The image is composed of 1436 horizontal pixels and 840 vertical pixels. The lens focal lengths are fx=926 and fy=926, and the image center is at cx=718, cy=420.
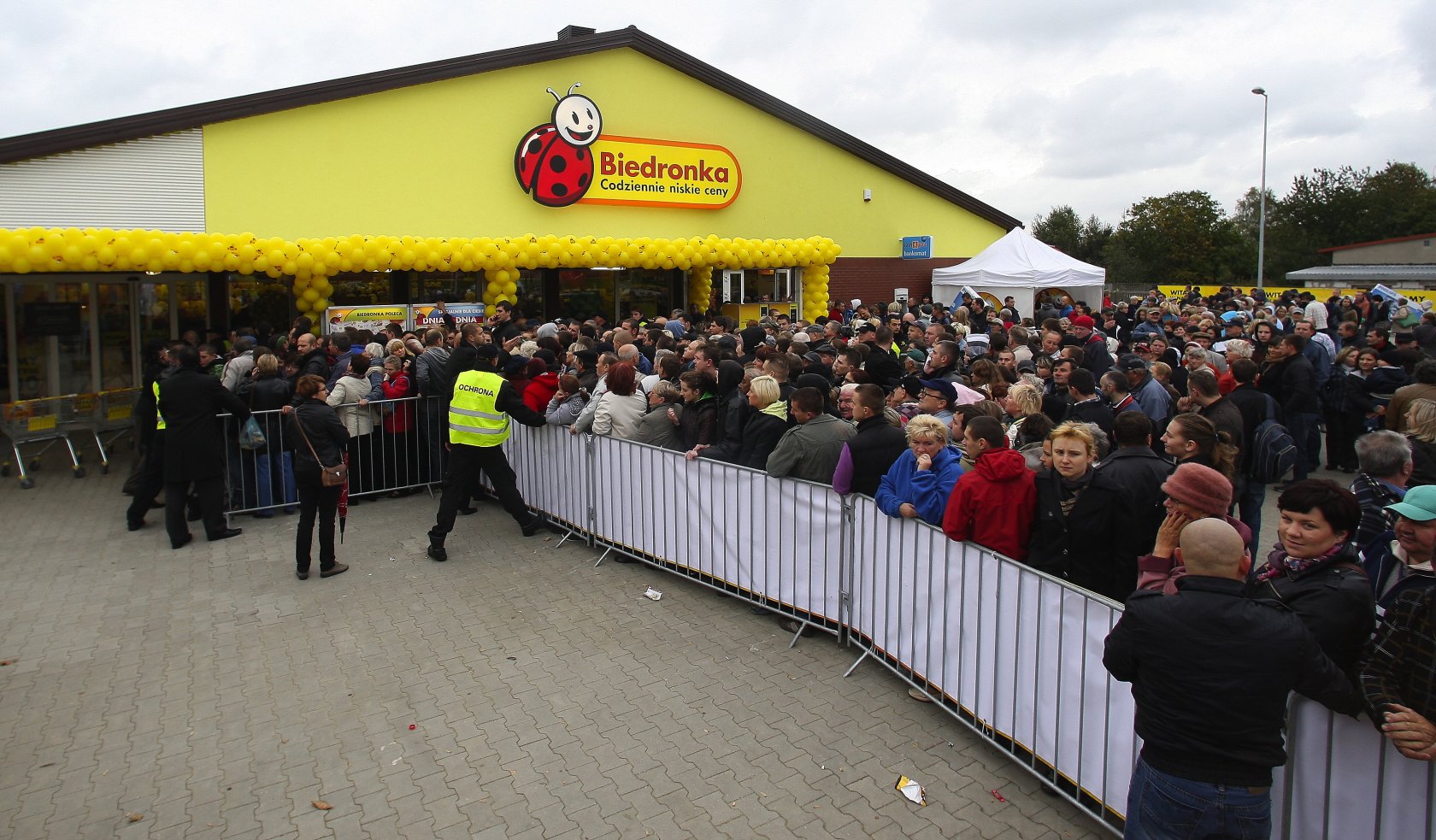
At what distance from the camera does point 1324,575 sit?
334 centimetres

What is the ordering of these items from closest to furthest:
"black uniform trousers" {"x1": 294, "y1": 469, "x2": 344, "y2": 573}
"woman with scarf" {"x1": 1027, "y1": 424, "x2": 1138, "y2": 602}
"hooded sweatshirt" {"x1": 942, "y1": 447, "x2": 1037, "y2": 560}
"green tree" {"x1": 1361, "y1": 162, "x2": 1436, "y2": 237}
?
"woman with scarf" {"x1": 1027, "y1": 424, "x2": 1138, "y2": 602}
"hooded sweatshirt" {"x1": 942, "y1": 447, "x2": 1037, "y2": 560}
"black uniform trousers" {"x1": 294, "y1": 469, "x2": 344, "y2": 573}
"green tree" {"x1": 1361, "y1": 162, "x2": 1436, "y2": 237}

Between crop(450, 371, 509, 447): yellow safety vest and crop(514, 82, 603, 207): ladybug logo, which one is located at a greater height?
crop(514, 82, 603, 207): ladybug logo

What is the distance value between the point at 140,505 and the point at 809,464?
701 centimetres

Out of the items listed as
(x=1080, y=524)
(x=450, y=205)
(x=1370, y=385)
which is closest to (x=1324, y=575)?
(x=1080, y=524)

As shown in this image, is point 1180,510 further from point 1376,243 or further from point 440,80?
point 1376,243

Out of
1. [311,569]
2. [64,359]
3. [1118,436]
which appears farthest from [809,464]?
[64,359]

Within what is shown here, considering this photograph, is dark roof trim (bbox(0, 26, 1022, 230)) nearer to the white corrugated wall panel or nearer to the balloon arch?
the white corrugated wall panel

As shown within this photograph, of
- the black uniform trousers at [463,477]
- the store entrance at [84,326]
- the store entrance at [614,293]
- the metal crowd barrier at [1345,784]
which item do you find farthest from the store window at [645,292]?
the metal crowd barrier at [1345,784]

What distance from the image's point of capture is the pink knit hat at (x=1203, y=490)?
12.6ft

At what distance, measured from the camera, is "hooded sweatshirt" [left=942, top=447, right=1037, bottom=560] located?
4.79 metres

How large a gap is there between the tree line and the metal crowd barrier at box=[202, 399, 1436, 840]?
50.6 m

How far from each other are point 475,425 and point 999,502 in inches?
202

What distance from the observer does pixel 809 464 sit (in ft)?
20.7

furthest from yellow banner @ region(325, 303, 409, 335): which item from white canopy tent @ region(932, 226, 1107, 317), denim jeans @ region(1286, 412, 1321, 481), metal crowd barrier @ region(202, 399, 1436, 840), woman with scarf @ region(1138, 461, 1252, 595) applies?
white canopy tent @ region(932, 226, 1107, 317)
